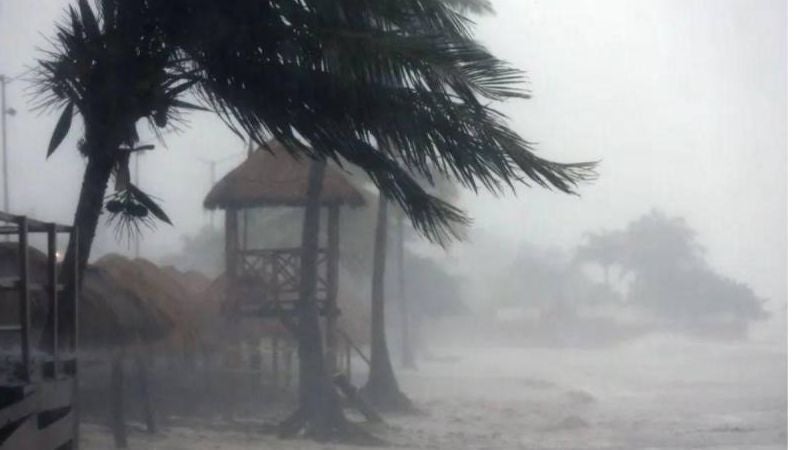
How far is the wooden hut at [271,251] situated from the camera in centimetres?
618

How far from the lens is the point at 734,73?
6895 millimetres

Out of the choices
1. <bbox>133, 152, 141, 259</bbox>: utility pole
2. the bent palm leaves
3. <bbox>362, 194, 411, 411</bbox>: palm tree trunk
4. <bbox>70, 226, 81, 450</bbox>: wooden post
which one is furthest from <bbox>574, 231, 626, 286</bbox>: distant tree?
<bbox>70, 226, 81, 450</bbox>: wooden post

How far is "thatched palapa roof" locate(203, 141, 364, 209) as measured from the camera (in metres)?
6.13

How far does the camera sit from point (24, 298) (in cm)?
552

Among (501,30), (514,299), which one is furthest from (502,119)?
(514,299)

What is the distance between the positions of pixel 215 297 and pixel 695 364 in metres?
2.74

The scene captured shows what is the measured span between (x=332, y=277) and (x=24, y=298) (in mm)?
1575

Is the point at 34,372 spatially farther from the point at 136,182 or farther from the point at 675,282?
the point at 675,282

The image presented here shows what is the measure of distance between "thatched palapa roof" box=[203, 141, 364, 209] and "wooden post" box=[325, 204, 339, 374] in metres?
0.11

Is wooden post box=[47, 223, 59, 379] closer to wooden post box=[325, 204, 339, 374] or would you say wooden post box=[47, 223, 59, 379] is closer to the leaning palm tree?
the leaning palm tree

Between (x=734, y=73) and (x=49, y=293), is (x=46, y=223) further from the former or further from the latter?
(x=734, y=73)

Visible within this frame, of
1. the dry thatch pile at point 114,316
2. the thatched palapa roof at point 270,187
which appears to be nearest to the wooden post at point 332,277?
the thatched palapa roof at point 270,187

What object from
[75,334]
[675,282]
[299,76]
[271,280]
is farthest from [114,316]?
[675,282]

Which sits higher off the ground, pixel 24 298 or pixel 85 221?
pixel 85 221
